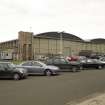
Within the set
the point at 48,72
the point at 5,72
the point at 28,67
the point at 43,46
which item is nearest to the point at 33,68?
the point at 28,67

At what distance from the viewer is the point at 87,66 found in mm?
36719

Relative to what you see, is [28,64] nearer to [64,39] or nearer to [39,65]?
[39,65]

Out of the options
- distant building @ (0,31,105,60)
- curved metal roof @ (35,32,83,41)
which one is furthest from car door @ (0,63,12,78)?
curved metal roof @ (35,32,83,41)

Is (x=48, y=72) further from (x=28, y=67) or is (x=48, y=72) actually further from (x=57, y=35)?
(x=57, y=35)

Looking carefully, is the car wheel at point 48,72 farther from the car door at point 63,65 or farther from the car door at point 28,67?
the car door at point 63,65

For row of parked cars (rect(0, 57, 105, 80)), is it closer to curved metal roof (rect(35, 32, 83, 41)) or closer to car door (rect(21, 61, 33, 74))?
car door (rect(21, 61, 33, 74))

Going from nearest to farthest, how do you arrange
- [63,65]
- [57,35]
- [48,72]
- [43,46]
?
[48,72], [63,65], [43,46], [57,35]

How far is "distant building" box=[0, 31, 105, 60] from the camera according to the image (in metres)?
86.1

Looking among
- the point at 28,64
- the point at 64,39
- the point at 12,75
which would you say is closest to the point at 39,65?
the point at 28,64

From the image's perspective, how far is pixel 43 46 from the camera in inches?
3782

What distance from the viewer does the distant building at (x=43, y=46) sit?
8606 centimetres

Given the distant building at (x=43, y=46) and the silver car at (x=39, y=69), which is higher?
the distant building at (x=43, y=46)

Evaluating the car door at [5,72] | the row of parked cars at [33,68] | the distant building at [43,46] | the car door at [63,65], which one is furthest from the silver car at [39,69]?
the distant building at [43,46]

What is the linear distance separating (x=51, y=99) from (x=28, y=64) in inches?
555
